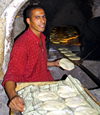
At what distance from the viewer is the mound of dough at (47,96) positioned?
169 cm

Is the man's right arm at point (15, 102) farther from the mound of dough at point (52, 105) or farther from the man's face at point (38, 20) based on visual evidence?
the man's face at point (38, 20)

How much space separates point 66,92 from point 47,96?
0.23m

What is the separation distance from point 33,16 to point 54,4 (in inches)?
69.8

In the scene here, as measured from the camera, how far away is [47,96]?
175cm

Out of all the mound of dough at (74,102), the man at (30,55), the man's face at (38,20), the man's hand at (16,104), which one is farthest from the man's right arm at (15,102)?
the man's face at (38,20)

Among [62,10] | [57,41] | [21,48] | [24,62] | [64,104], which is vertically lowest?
[57,41]

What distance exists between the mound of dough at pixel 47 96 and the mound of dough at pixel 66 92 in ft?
0.22

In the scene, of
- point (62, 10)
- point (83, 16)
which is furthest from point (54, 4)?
point (83, 16)

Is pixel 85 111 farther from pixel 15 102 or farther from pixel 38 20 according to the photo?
pixel 38 20

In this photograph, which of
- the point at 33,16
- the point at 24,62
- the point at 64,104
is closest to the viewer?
the point at 64,104

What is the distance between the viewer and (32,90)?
1.78 meters

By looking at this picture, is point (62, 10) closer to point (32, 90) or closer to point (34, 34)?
point (34, 34)

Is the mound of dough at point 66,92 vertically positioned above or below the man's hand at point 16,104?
below

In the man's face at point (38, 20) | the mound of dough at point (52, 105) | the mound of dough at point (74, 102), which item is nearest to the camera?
the mound of dough at point (52, 105)
